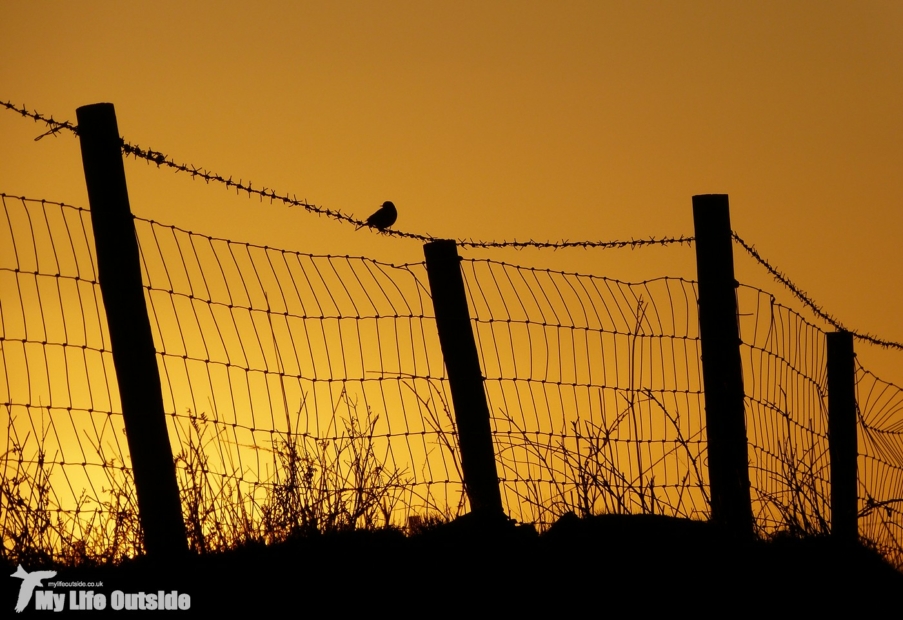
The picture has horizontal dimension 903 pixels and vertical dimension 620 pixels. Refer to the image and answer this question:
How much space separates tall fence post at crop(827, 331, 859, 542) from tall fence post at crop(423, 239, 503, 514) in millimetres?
2043

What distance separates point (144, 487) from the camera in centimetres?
352

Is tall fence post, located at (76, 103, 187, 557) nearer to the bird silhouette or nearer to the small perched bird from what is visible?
the bird silhouette

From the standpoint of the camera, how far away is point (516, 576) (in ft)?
11.3

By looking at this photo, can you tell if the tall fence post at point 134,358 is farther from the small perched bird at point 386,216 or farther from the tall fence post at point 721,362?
the small perched bird at point 386,216

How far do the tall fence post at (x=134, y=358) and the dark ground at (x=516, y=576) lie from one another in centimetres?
16

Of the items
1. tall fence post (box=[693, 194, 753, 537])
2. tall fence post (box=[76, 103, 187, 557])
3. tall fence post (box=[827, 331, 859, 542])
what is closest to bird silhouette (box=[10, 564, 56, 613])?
tall fence post (box=[76, 103, 187, 557])

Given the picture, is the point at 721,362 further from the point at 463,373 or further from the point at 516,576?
the point at 516,576

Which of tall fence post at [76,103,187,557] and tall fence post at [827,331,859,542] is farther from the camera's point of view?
tall fence post at [827,331,859,542]

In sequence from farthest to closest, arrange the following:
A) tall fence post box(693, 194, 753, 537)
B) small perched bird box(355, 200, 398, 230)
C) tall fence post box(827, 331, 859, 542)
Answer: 1. small perched bird box(355, 200, 398, 230)
2. tall fence post box(827, 331, 859, 542)
3. tall fence post box(693, 194, 753, 537)

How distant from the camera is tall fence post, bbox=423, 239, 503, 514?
4469 mm

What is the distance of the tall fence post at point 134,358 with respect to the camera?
3.50 m

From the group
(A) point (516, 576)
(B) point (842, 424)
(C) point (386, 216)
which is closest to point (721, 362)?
(B) point (842, 424)

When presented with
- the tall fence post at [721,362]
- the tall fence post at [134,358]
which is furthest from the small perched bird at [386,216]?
Answer: the tall fence post at [134,358]

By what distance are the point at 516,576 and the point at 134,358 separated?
4.58 ft
